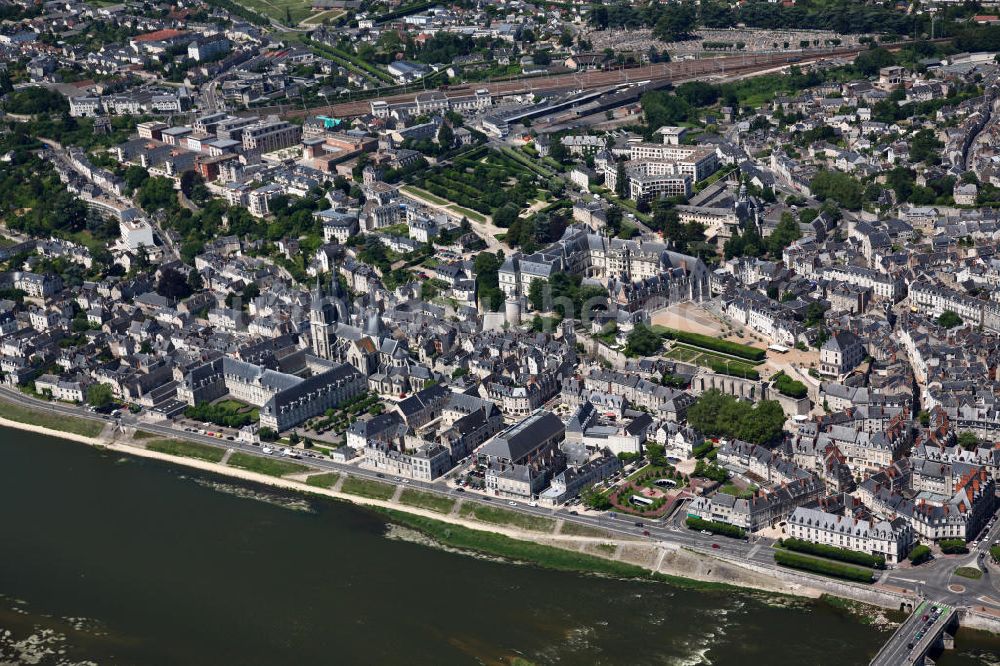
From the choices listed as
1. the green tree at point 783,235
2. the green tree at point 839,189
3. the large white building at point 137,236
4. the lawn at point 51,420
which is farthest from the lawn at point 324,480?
the green tree at point 839,189

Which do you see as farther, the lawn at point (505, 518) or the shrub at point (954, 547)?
the lawn at point (505, 518)

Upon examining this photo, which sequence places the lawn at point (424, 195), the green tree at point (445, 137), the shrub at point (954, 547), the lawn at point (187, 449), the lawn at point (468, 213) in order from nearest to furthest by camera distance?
the shrub at point (954, 547) < the lawn at point (187, 449) < the lawn at point (468, 213) < the lawn at point (424, 195) < the green tree at point (445, 137)

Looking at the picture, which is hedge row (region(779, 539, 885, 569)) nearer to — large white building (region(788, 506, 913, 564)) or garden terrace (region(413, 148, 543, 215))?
large white building (region(788, 506, 913, 564))

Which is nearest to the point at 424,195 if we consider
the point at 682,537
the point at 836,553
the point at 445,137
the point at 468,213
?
the point at 468,213

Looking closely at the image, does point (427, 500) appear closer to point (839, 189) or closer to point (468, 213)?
point (468, 213)

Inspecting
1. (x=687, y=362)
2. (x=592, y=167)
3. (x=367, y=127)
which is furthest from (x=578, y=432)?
(x=367, y=127)

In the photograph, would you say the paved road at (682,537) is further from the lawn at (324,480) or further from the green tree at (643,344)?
the green tree at (643,344)

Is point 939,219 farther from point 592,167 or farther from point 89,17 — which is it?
point 89,17
